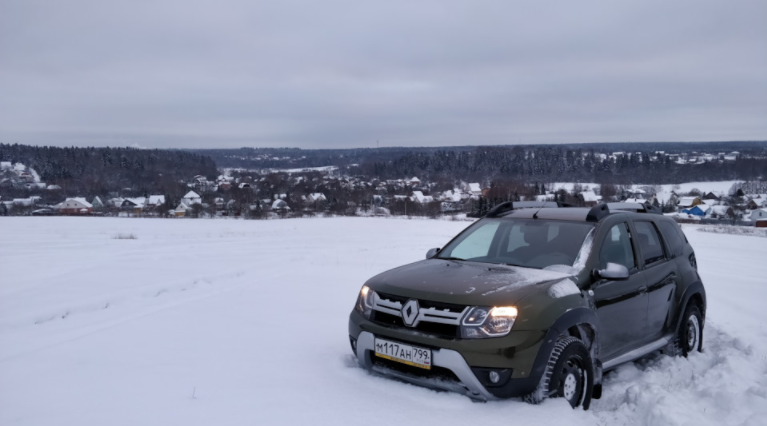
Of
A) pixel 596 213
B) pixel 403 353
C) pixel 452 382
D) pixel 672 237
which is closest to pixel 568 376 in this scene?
pixel 452 382

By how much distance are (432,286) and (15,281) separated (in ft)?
31.8

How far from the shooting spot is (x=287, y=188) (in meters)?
91.6

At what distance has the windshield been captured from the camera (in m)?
4.77

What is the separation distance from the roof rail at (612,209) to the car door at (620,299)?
169 millimetres

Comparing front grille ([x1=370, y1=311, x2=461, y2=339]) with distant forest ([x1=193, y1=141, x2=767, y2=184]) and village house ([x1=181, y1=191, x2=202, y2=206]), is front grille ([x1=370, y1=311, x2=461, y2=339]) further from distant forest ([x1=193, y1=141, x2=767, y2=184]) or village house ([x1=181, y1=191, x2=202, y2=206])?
distant forest ([x1=193, y1=141, x2=767, y2=184])

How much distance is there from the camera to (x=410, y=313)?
12.9 ft

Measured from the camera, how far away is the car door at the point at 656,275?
199 inches

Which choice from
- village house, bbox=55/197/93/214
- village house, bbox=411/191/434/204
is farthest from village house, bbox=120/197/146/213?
village house, bbox=411/191/434/204

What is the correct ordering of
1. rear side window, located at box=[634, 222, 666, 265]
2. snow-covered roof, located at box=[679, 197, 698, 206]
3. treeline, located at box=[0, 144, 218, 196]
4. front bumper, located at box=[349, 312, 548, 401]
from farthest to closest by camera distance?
treeline, located at box=[0, 144, 218, 196], snow-covered roof, located at box=[679, 197, 698, 206], rear side window, located at box=[634, 222, 666, 265], front bumper, located at box=[349, 312, 548, 401]

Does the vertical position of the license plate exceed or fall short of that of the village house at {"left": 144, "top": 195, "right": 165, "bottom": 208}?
it exceeds it

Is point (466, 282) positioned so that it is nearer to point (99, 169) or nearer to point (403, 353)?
point (403, 353)

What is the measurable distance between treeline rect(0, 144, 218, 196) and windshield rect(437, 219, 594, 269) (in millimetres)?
87147

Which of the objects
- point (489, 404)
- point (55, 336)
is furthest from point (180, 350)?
point (489, 404)

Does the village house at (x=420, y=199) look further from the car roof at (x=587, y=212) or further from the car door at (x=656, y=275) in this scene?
the car door at (x=656, y=275)
